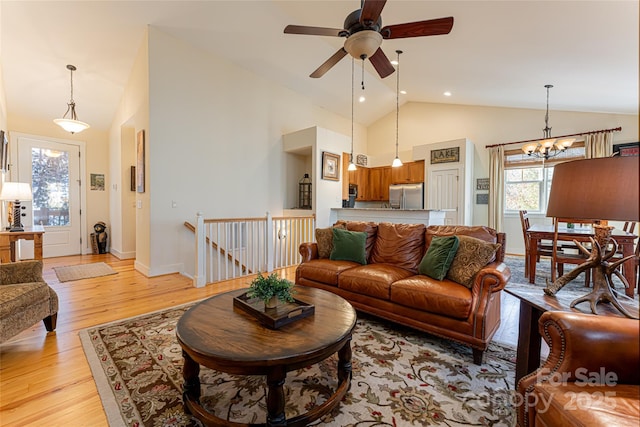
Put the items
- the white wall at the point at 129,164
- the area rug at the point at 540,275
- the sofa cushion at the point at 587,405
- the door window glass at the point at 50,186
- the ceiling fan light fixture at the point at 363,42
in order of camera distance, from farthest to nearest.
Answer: the door window glass at the point at 50,186, the white wall at the point at 129,164, the area rug at the point at 540,275, the ceiling fan light fixture at the point at 363,42, the sofa cushion at the point at 587,405

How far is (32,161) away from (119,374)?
6.17 m

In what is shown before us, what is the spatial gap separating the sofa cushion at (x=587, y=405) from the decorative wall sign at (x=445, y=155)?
6161mm

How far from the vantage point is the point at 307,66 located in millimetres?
5551

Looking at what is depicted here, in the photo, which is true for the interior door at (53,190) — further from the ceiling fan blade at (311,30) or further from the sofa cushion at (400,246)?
the sofa cushion at (400,246)

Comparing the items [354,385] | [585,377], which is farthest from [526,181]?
[354,385]

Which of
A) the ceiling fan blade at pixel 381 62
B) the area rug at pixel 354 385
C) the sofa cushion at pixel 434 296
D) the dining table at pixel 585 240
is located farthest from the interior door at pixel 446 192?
the area rug at pixel 354 385

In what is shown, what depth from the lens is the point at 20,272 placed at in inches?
89.8

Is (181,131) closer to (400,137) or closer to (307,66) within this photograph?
(307,66)

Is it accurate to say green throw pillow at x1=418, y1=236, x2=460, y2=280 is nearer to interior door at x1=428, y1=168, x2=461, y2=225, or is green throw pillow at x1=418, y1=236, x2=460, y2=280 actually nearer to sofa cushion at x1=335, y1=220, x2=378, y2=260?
sofa cushion at x1=335, y1=220, x2=378, y2=260

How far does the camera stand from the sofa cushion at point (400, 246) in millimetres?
2891

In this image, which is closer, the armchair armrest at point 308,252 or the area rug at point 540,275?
the armchair armrest at point 308,252

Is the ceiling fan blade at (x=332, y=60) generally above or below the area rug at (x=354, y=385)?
above

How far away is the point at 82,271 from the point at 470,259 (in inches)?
225

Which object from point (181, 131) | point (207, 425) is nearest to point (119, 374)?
point (207, 425)
